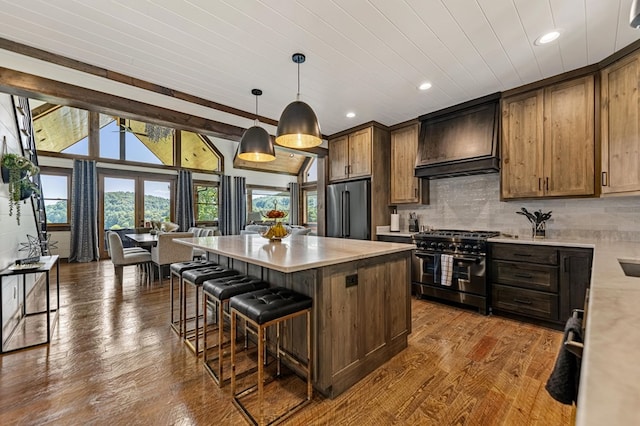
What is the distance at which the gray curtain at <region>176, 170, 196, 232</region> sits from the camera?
8.14 m

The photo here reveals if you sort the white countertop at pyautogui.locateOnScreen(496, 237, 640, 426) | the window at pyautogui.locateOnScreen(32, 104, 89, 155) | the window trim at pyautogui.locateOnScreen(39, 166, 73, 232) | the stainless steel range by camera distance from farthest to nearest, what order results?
1. the window trim at pyautogui.locateOnScreen(39, 166, 73, 232)
2. the window at pyautogui.locateOnScreen(32, 104, 89, 155)
3. the stainless steel range
4. the white countertop at pyautogui.locateOnScreen(496, 237, 640, 426)

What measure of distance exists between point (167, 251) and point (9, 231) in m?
2.01

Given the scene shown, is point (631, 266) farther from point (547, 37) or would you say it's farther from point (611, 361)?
point (611, 361)

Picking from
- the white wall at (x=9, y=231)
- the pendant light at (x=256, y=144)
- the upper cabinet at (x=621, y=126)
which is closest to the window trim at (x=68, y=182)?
the white wall at (x=9, y=231)

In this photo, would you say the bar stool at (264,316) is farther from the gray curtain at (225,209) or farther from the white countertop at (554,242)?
the gray curtain at (225,209)

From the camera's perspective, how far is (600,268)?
1.43 meters

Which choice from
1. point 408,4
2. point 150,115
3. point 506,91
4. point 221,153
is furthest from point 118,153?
point 506,91

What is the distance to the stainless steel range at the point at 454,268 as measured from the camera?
3287mm

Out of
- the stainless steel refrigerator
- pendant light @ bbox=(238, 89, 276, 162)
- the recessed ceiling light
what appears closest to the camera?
the recessed ceiling light

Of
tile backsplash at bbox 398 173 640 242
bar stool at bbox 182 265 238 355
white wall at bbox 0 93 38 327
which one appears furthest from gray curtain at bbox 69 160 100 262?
tile backsplash at bbox 398 173 640 242

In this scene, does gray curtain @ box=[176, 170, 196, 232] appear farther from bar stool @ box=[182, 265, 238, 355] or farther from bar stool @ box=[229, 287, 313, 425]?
bar stool @ box=[229, 287, 313, 425]

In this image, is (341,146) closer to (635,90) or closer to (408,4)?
(408,4)

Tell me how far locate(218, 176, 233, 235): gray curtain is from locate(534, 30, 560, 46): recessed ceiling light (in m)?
8.33

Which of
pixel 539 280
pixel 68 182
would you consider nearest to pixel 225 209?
pixel 68 182
